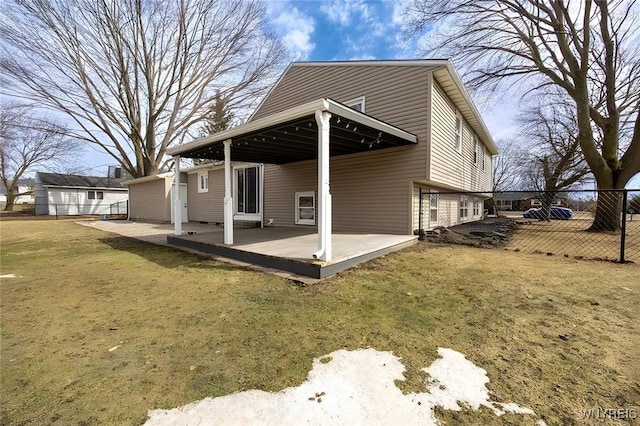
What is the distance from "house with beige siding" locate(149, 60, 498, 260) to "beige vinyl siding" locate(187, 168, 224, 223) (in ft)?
9.55

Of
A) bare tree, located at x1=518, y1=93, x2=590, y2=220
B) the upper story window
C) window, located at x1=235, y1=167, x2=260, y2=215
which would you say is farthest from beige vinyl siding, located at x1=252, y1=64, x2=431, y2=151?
bare tree, located at x1=518, y1=93, x2=590, y2=220

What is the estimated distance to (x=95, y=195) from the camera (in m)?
27.6

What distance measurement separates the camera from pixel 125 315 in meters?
3.26

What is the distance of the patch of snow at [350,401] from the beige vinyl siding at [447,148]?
255 inches

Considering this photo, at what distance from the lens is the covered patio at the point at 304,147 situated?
4750 mm

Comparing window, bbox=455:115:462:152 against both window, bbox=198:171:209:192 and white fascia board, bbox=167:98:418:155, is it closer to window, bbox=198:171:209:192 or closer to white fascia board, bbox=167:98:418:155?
white fascia board, bbox=167:98:418:155

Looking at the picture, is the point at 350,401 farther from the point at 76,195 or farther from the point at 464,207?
the point at 76,195

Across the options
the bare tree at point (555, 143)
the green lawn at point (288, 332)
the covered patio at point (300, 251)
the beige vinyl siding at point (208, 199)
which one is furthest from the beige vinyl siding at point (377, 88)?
the bare tree at point (555, 143)

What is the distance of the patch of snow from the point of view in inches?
66.9

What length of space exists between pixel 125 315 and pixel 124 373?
4.40 ft

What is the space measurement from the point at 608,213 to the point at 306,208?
11632 mm

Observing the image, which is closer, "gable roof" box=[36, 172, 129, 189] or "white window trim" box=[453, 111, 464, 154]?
"white window trim" box=[453, 111, 464, 154]

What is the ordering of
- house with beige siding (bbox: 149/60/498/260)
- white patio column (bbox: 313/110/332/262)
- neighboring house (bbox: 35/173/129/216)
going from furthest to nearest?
neighboring house (bbox: 35/173/129/216), house with beige siding (bbox: 149/60/498/260), white patio column (bbox: 313/110/332/262)

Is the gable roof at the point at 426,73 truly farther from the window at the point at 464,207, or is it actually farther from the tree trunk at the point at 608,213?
the tree trunk at the point at 608,213
